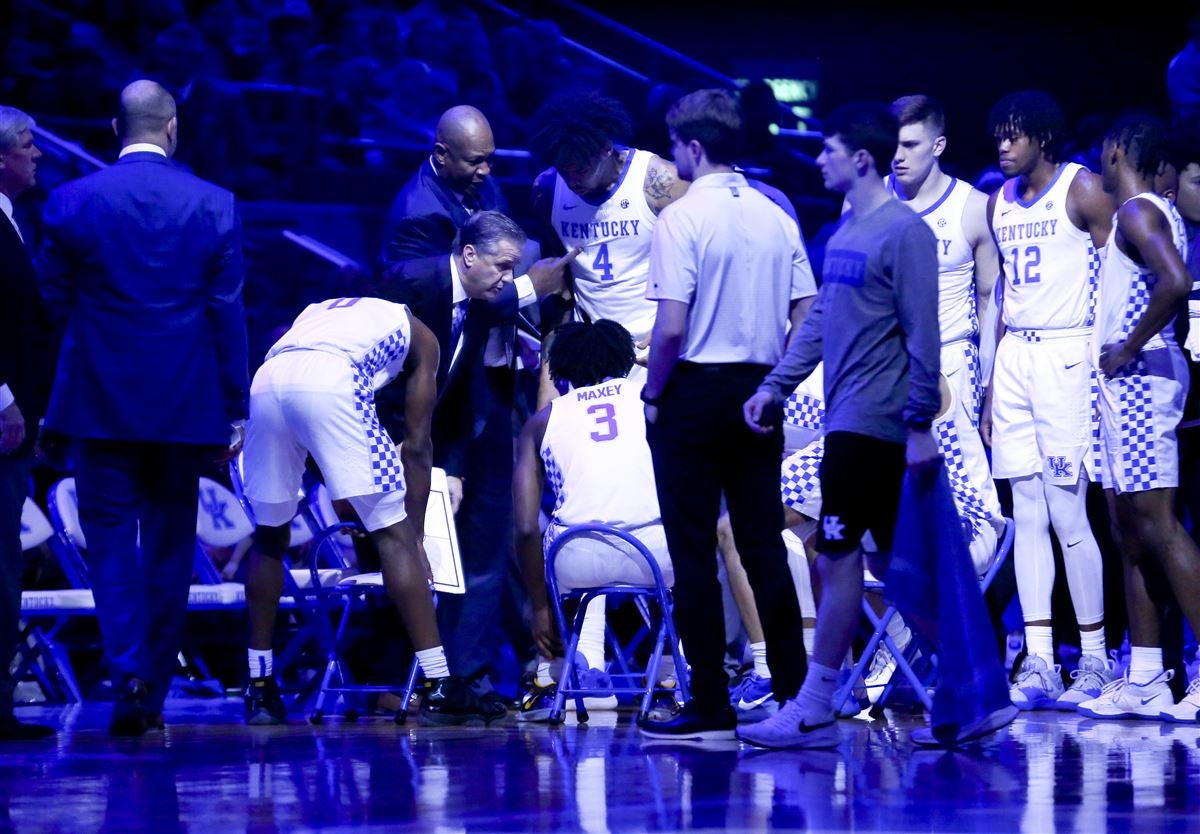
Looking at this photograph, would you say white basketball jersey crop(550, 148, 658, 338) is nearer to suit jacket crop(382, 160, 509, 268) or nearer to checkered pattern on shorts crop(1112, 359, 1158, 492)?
suit jacket crop(382, 160, 509, 268)

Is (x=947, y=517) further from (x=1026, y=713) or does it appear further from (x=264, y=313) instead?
(x=264, y=313)

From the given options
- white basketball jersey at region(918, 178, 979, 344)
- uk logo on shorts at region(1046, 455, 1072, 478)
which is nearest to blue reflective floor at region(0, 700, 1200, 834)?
uk logo on shorts at region(1046, 455, 1072, 478)

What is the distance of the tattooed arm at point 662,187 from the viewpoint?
6.44 m

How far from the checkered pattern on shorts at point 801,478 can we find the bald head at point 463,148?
1.66 m

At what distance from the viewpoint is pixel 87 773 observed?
171 inches

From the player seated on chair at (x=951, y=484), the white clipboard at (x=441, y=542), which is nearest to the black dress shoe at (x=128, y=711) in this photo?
the white clipboard at (x=441, y=542)

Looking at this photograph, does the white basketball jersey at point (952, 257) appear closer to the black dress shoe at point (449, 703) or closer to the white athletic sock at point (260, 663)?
the black dress shoe at point (449, 703)

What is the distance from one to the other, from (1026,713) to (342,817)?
316cm

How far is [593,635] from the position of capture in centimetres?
596

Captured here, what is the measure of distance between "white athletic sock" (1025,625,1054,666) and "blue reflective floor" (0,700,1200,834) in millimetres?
767

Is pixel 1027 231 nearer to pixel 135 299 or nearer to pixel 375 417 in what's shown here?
pixel 375 417

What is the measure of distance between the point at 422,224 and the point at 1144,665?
2.99m

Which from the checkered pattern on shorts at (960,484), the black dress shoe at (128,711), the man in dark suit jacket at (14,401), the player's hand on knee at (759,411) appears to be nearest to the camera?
the player's hand on knee at (759,411)

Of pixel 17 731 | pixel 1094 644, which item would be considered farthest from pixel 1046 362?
pixel 17 731
